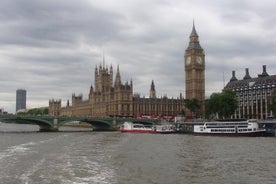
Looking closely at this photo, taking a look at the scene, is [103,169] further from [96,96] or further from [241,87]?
[96,96]

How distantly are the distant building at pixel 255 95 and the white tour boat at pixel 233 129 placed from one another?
4812 centimetres

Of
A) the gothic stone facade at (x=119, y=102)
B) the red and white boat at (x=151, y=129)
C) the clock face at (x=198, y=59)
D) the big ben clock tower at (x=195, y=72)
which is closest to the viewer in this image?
the red and white boat at (x=151, y=129)

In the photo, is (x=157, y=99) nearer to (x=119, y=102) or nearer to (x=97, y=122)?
(x=119, y=102)

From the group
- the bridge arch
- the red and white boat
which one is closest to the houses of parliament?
the bridge arch

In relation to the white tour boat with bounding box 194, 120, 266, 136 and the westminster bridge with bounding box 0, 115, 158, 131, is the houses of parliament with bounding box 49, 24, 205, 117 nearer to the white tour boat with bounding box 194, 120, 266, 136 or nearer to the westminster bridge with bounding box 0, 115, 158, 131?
the westminster bridge with bounding box 0, 115, 158, 131

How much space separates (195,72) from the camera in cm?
15112

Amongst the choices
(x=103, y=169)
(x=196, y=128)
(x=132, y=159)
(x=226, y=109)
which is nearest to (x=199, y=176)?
(x=103, y=169)

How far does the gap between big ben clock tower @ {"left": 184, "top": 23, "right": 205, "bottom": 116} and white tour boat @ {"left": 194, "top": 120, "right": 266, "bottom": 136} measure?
70.0 metres

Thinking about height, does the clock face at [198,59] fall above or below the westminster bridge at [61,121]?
above

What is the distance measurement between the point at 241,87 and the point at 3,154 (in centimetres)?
10934

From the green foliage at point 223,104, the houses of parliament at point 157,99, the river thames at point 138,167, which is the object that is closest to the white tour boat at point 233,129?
the green foliage at point 223,104

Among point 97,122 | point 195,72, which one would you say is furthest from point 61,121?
point 195,72

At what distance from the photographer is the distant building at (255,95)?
126875 millimetres

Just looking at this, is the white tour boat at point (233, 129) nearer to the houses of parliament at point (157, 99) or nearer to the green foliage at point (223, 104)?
the green foliage at point (223, 104)
